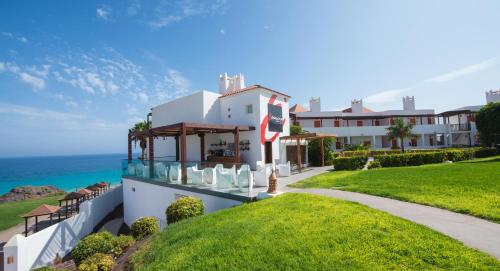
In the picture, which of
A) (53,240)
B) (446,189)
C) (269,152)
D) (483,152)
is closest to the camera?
(446,189)

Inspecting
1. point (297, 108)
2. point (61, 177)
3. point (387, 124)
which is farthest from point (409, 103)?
point (61, 177)

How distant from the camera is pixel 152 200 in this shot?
14352 mm

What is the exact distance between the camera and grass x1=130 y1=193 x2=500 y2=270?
3947mm

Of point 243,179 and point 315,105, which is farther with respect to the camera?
point 315,105

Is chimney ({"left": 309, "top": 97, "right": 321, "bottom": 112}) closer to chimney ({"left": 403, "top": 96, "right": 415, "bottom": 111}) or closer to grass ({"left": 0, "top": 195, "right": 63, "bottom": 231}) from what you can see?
→ chimney ({"left": 403, "top": 96, "right": 415, "bottom": 111})

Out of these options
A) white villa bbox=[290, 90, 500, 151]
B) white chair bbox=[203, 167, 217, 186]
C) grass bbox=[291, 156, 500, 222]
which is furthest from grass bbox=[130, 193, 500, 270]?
white villa bbox=[290, 90, 500, 151]

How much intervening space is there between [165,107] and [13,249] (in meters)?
15.5

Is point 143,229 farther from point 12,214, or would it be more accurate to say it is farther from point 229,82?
point 12,214

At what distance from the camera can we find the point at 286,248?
4.57 meters

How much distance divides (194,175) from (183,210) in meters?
3.64

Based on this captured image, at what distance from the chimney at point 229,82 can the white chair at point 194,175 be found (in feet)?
39.9

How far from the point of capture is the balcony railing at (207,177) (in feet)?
33.4

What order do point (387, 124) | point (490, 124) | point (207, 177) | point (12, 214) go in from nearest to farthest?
point (207, 177)
point (490, 124)
point (12, 214)
point (387, 124)

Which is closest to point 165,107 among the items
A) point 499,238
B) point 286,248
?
point 286,248
